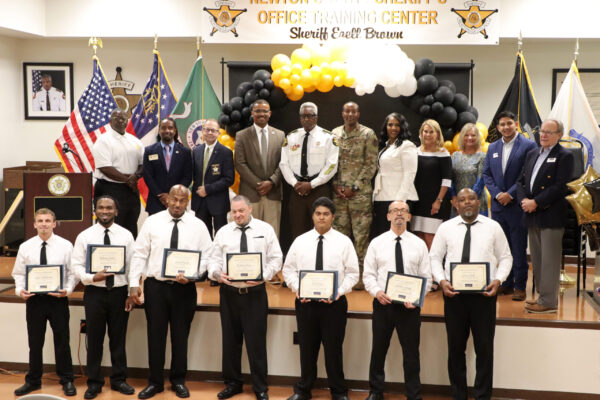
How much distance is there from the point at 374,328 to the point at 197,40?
4.79m

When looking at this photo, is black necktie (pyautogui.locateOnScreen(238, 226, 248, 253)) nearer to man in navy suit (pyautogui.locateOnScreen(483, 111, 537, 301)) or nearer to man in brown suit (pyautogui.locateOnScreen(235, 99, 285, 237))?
man in brown suit (pyautogui.locateOnScreen(235, 99, 285, 237))

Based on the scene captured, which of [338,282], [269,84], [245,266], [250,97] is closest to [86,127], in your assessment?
[250,97]

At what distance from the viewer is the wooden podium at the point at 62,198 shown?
19.6 ft

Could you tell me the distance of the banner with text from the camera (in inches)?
311

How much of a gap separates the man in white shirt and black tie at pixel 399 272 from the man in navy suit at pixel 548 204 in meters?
1.26

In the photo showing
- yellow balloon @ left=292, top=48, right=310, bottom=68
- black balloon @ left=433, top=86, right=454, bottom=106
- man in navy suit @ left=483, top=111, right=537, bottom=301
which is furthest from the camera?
yellow balloon @ left=292, top=48, right=310, bottom=68

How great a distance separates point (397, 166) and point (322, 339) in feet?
6.19

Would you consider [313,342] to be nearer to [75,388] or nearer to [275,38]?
[75,388]

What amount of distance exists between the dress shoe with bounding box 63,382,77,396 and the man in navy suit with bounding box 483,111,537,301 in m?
3.83

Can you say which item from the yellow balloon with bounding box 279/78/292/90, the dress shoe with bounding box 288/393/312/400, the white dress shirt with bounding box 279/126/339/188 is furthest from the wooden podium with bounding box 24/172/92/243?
the dress shoe with bounding box 288/393/312/400

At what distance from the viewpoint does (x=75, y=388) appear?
514 centimetres

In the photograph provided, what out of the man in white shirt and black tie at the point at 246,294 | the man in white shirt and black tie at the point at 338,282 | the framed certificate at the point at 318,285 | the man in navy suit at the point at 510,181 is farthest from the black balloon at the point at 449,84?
the framed certificate at the point at 318,285

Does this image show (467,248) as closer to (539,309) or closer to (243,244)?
(539,309)

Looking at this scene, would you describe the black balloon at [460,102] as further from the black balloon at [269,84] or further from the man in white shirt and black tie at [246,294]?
the man in white shirt and black tie at [246,294]
